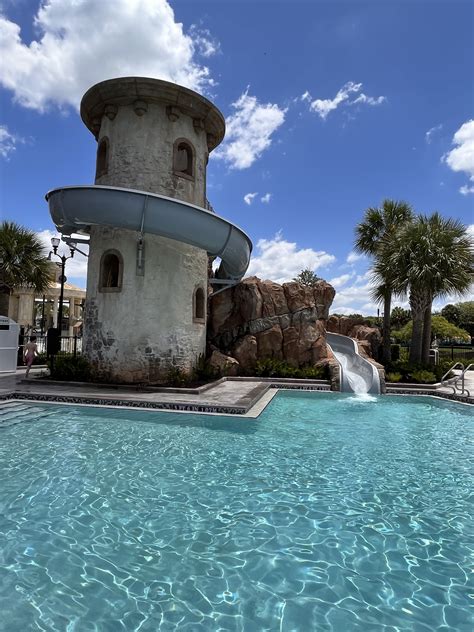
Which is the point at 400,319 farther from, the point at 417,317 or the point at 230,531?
the point at 230,531

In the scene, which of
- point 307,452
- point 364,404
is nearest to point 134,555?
point 307,452

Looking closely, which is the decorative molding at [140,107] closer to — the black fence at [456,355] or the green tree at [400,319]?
the black fence at [456,355]

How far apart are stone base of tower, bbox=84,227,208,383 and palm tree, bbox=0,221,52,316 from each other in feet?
20.5

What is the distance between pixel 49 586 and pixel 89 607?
17.7 inches

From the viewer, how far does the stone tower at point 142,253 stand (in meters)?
11.7

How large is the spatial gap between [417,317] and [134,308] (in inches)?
463

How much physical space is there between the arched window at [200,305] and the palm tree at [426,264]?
316 inches

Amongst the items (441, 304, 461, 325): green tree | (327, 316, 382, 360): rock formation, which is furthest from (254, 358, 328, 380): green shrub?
(441, 304, 461, 325): green tree

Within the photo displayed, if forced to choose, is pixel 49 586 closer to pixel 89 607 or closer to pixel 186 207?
pixel 89 607

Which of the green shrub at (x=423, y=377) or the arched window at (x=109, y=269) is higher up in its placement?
the arched window at (x=109, y=269)

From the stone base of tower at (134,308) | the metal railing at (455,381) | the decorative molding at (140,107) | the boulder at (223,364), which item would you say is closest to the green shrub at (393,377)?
the metal railing at (455,381)

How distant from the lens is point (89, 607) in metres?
2.78

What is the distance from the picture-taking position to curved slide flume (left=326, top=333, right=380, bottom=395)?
14234 mm

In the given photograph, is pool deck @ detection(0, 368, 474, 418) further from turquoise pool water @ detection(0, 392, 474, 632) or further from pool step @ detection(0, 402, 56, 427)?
turquoise pool water @ detection(0, 392, 474, 632)
